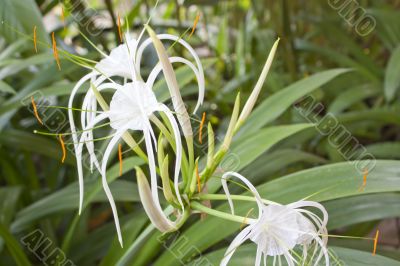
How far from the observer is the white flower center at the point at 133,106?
14.7 inches

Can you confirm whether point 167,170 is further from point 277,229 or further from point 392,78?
point 392,78

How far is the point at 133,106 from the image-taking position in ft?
1.25

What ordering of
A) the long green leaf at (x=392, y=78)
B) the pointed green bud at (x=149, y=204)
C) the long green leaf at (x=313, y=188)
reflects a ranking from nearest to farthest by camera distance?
the pointed green bud at (x=149, y=204)
the long green leaf at (x=313, y=188)
the long green leaf at (x=392, y=78)

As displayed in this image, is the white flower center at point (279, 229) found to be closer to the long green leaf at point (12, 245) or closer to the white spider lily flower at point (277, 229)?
the white spider lily flower at point (277, 229)

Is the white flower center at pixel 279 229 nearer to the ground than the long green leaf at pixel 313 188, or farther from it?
farther from it

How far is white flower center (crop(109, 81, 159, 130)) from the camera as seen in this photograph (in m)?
0.37

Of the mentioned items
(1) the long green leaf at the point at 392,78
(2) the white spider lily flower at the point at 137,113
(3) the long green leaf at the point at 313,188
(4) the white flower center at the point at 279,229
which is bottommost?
(1) the long green leaf at the point at 392,78

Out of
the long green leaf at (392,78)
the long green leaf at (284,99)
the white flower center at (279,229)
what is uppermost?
the white flower center at (279,229)

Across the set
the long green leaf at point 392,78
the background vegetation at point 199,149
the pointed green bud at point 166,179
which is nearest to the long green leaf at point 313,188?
the background vegetation at point 199,149

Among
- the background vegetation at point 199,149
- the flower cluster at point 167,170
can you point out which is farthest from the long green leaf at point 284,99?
the flower cluster at point 167,170

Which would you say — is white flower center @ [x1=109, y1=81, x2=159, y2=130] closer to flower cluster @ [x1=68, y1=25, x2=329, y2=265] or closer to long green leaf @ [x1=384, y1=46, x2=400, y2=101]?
flower cluster @ [x1=68, y1=25, x2=329, y2=265]

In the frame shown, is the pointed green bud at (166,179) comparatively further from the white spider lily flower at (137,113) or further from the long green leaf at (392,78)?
the long green leaf at (392,78)

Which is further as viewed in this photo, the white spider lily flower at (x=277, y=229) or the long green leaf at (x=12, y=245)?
the long green leaf at (x=12, y=245)

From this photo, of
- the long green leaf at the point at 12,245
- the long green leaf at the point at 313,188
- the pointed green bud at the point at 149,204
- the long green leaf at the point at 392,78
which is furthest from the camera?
the long green leaf at the point at 392,78
